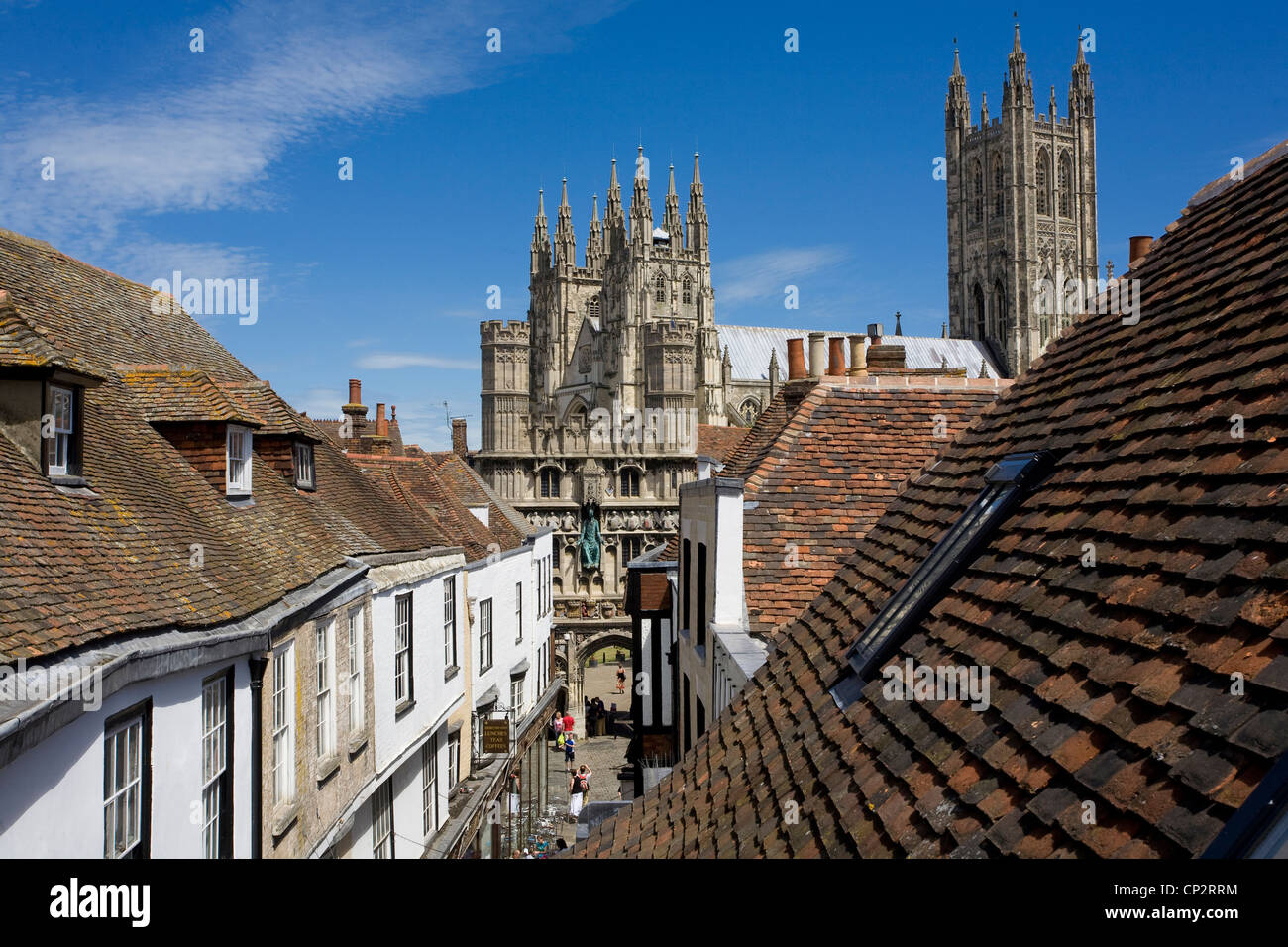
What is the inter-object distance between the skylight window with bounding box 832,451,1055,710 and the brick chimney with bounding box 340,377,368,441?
20060 mm

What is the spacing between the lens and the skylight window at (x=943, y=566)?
16.4 ft

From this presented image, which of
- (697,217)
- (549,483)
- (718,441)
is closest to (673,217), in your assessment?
(697,217)

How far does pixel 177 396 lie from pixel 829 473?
7.44 m

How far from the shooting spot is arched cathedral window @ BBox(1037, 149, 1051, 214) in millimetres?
101062

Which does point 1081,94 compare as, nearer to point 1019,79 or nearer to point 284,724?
point 1019,79

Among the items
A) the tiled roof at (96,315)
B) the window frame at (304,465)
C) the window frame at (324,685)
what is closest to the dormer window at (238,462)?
the tiled roof at (96,315)

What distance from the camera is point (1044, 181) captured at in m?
101

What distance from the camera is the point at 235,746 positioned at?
8.27 meters

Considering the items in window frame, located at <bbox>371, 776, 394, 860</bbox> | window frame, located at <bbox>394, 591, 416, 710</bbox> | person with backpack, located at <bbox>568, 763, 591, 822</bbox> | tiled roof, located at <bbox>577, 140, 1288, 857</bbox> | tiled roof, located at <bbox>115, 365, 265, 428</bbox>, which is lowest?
person with backpack, located at <bbox>568, 763, 591, 822</bbox>

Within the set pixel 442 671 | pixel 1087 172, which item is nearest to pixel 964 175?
pixel 1087 172

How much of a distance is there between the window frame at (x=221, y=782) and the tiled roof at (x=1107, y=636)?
340 cm

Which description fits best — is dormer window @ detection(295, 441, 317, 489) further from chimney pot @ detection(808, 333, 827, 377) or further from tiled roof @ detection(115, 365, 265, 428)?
chimney pot @ detection(808, 333, 827, 377)

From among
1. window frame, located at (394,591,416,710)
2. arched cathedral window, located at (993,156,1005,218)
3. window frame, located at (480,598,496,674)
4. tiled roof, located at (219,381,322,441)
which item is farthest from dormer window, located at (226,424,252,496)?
arched cathedral window, located at (993,156,1005,218)
